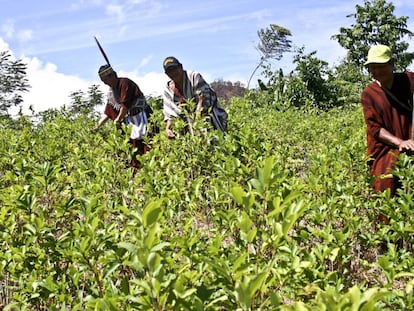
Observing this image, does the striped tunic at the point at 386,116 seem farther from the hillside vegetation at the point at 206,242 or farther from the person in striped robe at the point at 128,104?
the person in striped robe at the point at 128,104

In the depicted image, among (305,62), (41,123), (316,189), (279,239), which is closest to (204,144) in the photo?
(316,189)

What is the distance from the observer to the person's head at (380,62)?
3.62 meters

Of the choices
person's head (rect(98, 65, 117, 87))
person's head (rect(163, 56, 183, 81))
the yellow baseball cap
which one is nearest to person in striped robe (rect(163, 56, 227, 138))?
person's head (rect(163, 56, 183, 81))

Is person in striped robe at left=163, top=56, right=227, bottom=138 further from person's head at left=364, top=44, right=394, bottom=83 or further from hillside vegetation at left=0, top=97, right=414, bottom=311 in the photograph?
person's head at left=364, top=44, right=394, bottom=83

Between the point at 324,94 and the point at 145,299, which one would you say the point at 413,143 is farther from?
the point at 324,94

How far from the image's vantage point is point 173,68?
5.44m

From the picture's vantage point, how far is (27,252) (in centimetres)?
241

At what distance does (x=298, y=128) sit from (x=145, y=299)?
6.21 m

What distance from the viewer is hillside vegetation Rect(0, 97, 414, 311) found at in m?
1.46

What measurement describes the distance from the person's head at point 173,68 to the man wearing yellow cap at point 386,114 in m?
2.20

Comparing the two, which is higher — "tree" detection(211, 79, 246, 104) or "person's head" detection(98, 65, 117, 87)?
"tree" detection(211, 79, 246, 104)

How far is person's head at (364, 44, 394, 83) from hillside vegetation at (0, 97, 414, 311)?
56cm

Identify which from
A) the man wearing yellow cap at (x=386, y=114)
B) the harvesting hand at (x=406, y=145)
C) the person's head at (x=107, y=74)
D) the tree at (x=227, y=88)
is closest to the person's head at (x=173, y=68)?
the person's head at (x=107, y=74)

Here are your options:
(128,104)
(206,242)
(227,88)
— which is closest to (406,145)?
(206,242)
